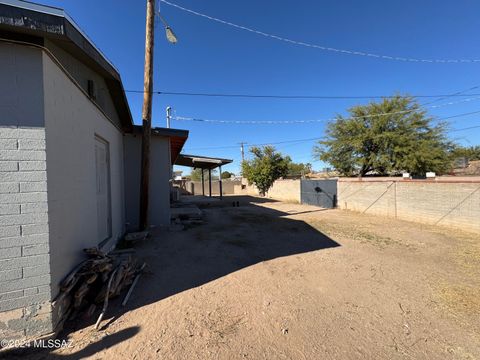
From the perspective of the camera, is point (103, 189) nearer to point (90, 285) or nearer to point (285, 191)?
point (90, 285)

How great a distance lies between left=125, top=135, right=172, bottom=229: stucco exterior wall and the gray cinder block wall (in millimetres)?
4926

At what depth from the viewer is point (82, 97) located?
138 inches

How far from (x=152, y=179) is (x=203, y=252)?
3.34 meters

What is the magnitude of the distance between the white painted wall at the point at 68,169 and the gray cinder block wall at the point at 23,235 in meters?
0.09

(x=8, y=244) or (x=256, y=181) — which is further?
(x=256, y=181)

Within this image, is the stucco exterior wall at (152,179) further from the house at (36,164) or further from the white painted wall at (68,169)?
the house at (36,164)

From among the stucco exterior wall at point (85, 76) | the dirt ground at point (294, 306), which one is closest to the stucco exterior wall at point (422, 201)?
the dirt ground at point (294, 306)

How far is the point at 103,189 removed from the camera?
187 inches

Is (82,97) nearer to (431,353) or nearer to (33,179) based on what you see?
(33,179)

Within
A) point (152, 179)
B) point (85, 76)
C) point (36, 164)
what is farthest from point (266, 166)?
point (36, 164)

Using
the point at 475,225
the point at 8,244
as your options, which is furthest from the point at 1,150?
the point at 475,225

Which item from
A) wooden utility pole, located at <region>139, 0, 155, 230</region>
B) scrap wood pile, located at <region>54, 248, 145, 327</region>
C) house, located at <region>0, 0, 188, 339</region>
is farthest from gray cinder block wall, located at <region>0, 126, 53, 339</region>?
wooden utility pole, located at <region>139, 0, 155, 230</region>

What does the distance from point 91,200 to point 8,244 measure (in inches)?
63.7

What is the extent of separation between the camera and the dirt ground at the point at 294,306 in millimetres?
2160
